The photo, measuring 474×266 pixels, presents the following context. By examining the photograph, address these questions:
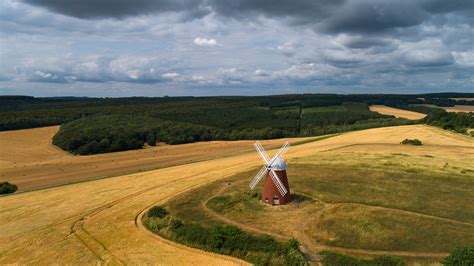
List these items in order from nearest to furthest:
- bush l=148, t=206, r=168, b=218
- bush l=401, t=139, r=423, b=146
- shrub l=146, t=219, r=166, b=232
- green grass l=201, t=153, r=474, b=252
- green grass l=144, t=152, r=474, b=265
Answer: green grass l=201, t=153, r=474, b=252 → green grass l=144, t=152, r=474, b=265 → shrub l=146, t=219, r=166, b=232 → bush l=148, t=206, r=168, b=218 → bush l=401, t=139, r=423, b=146

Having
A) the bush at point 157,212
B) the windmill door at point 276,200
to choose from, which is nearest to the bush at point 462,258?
the windmill door at point 276,200

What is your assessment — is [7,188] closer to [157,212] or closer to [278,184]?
[157,212]

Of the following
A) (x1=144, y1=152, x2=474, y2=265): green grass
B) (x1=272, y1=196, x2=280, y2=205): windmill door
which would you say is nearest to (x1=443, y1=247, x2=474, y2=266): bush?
(x1=144, y1=152, x2=474, y2=265): green grass

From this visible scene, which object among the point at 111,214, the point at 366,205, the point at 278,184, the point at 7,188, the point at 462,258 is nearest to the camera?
the point at 462,258

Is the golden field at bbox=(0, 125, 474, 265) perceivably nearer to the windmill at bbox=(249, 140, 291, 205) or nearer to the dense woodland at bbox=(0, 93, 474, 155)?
the windmill at bbox=(249, 140, 291, 205)

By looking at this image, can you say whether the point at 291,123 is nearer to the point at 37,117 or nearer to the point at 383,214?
the point at 37,117

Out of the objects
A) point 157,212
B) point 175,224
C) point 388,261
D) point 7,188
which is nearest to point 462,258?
point 388,261

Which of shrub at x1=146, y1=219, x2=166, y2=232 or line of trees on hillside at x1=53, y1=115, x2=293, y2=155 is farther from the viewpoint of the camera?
line of trees on hillside at x1=53, y1=115, x2=293, y2=155
